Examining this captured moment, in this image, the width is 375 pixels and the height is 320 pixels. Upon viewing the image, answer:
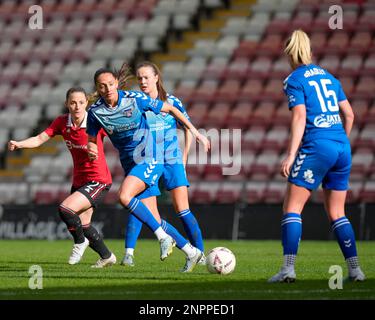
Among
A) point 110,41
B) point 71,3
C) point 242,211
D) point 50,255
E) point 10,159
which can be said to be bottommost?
point 50,255

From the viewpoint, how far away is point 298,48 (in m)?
7.58

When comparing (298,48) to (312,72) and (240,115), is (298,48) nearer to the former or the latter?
(312,72)

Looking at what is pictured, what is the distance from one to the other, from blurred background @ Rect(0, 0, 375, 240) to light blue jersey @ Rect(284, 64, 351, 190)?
8.57 m

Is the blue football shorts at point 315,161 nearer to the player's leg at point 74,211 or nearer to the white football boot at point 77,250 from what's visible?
the player's leg at point 74,211

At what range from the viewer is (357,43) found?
22.0 m

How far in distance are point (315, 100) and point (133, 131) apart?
2.23m

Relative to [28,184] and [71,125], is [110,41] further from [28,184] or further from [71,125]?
[71,125]

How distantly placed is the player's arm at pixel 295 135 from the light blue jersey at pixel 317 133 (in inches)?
2.9

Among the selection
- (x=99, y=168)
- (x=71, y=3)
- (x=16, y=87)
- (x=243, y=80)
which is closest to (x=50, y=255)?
(x=99, y=168)

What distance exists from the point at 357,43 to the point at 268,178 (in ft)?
14.6

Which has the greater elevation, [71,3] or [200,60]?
[71,3]

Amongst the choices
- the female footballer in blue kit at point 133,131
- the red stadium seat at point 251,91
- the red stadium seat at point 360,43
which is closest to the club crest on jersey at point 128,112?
the female footballer in blue kit at point 133,131

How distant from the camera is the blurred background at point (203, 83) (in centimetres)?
1803

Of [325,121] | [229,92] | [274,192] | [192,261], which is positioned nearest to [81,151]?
[192,261]
